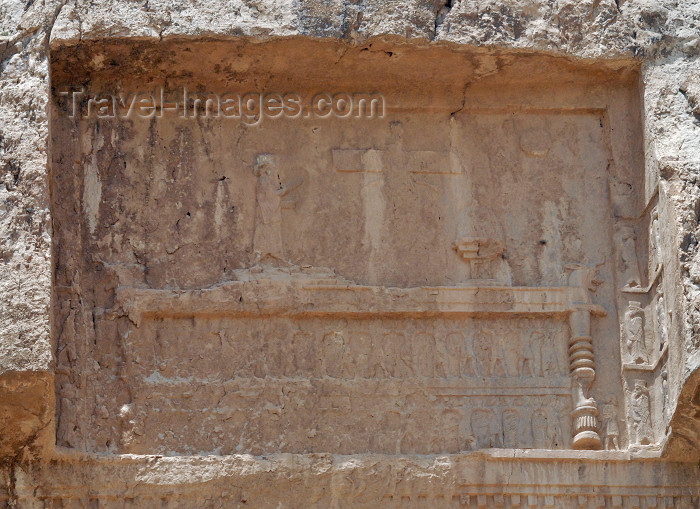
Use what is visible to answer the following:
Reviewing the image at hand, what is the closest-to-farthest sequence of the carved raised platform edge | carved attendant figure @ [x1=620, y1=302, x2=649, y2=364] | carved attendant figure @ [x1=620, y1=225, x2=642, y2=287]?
the carved raised platform edge
carved attendant figure @ [x1=620, y1=302, x2=649, y2=364]
carved attendant figure @ [x1=620, y1=225, x2=642, y2=287]

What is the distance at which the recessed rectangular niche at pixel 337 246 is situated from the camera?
8305 millimetres

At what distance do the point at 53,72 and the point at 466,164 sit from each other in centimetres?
217

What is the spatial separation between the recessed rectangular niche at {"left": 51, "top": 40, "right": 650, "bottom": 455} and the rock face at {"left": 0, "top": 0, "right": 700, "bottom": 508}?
13mm

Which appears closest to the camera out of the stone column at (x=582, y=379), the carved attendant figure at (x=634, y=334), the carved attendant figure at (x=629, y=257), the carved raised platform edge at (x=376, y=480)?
the carved raised platform edge at (x=376, y=480)

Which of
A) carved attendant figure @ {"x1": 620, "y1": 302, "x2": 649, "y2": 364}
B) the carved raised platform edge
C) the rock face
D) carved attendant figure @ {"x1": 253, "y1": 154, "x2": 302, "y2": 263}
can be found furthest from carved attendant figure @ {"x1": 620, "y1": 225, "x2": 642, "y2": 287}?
carved attendant figure @ {"x1": 253, "y1": 154, "x2": 302, "y2": 263}

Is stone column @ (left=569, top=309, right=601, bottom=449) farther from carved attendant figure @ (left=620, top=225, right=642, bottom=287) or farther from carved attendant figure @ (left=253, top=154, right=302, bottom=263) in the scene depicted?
carved attendant figure @ (left=253, top=154, right=302, bottom=263)

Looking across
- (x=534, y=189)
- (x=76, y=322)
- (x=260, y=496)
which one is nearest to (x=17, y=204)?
(x=76, y=322)

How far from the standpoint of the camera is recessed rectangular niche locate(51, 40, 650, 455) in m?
8.30

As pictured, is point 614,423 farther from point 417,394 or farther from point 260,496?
point 260,496

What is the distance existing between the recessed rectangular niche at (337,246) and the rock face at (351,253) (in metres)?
0.01

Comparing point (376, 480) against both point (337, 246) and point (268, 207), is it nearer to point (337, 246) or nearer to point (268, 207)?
point (337, 246)

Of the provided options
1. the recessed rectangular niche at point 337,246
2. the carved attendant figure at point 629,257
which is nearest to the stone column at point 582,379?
the recessed rectangular niche at point 337,246

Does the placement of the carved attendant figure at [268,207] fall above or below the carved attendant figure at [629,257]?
above

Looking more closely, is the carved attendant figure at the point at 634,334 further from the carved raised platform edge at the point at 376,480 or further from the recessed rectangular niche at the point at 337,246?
the carved raised platform edge at the point at 376,480
